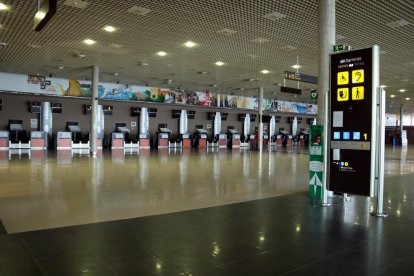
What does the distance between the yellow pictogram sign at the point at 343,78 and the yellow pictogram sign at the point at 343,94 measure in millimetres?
97

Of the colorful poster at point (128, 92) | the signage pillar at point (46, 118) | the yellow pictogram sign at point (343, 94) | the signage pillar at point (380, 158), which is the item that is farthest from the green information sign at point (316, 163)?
the signage pillar at point (46, 118)

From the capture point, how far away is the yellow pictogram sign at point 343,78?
471 cm

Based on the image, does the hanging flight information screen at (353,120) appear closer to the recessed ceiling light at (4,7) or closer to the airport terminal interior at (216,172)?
the airport terminal interior at (216,172)

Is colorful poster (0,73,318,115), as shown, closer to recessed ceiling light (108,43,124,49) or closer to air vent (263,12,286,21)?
recessed ceiling light (108,43,124,49)

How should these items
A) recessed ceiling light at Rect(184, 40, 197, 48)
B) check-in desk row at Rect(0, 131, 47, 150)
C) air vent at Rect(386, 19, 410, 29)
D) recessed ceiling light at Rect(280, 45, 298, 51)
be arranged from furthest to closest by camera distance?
check-in desk row at Rect(0, 131, 47, 150) < recessed ceiling light at Rect(280, 45, 298, 51) < recessed ceiling light at Rect(184, 40, 197, 48) < air vent at Rect(386, 19, 410, 29)

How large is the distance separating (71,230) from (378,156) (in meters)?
3.82

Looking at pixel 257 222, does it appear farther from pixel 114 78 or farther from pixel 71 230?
pixel 114 78

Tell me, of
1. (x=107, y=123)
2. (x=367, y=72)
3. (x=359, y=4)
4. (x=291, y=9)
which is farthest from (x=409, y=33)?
(x=107, y=123)

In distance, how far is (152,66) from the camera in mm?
13781

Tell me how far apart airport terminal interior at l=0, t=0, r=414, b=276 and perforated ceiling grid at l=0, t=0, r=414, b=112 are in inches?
2.4

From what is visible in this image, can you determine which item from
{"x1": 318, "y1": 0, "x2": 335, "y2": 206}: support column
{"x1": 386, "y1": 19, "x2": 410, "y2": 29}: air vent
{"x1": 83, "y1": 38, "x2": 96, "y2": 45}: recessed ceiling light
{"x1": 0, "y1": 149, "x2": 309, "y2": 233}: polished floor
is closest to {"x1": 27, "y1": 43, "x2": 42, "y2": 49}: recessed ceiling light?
{"x1": 83, "y1": 38, "x2": 96, "y2": 45}: recessed ceiling light

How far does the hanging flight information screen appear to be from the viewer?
4449 millimetres

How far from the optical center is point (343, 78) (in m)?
4.75

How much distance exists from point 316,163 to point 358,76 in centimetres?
160
